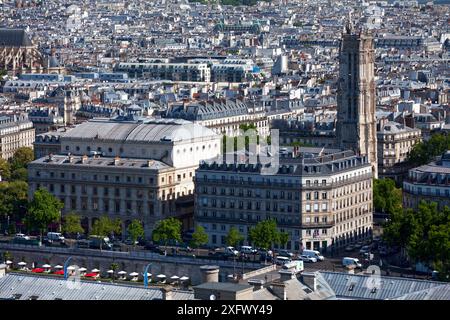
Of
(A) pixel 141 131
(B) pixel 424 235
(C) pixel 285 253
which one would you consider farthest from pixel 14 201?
(B) pixel 424 235

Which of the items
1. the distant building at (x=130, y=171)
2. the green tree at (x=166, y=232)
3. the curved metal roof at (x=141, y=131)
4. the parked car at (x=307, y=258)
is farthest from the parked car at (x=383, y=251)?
the curved metal roof at (x=141, y=131)

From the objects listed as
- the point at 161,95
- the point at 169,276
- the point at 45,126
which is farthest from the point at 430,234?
the point at 161,95

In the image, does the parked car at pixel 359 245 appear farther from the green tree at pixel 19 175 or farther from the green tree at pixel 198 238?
the green tree at pixel 19 175

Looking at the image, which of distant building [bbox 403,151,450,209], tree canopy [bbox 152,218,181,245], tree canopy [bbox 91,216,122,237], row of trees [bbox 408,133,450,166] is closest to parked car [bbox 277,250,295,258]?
tree canopy [bbox 152,218,181,245]

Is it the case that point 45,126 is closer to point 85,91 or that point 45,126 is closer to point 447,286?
point 85,91

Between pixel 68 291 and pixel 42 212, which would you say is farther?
pixel 42 212

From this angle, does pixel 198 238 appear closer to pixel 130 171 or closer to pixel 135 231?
pixel 135 231
